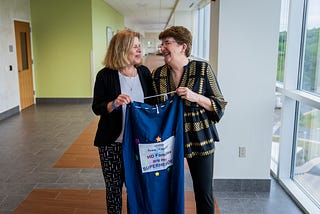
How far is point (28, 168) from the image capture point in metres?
3.83

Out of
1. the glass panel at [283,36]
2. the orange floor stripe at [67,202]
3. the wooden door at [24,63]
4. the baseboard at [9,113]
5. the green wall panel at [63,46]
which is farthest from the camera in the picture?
the green wall panel at [63,46]

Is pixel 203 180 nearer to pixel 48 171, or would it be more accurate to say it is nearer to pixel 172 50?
pixel 172 50

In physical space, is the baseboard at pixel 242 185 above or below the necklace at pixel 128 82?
below

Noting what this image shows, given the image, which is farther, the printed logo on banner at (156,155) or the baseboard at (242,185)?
the baseboard at (242,185)

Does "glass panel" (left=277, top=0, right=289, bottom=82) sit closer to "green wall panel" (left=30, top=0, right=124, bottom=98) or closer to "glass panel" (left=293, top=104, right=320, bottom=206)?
"glass panel" (left=293, top=104, right=320, bottom=206)

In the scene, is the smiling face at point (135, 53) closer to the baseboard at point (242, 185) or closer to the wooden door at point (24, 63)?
the baseboard at point (242, 185)

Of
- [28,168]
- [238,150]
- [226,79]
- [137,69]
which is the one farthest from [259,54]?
[28,168]

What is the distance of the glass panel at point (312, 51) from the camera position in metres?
2.94

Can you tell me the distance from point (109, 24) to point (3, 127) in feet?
21.6

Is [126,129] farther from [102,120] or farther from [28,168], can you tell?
[28,168]

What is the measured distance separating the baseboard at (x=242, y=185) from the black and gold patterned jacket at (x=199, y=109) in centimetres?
137

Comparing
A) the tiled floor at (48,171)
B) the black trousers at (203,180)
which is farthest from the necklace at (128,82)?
the tiled floor at (48,171)

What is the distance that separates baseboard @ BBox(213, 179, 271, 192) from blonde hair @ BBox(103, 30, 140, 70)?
70.4 inches

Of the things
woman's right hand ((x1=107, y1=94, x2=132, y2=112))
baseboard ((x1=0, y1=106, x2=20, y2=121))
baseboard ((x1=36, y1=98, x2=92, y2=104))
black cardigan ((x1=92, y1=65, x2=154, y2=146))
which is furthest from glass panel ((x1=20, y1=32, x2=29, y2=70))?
woman's right hand ((x1=107, y1=94, x2=132, y2=112))
